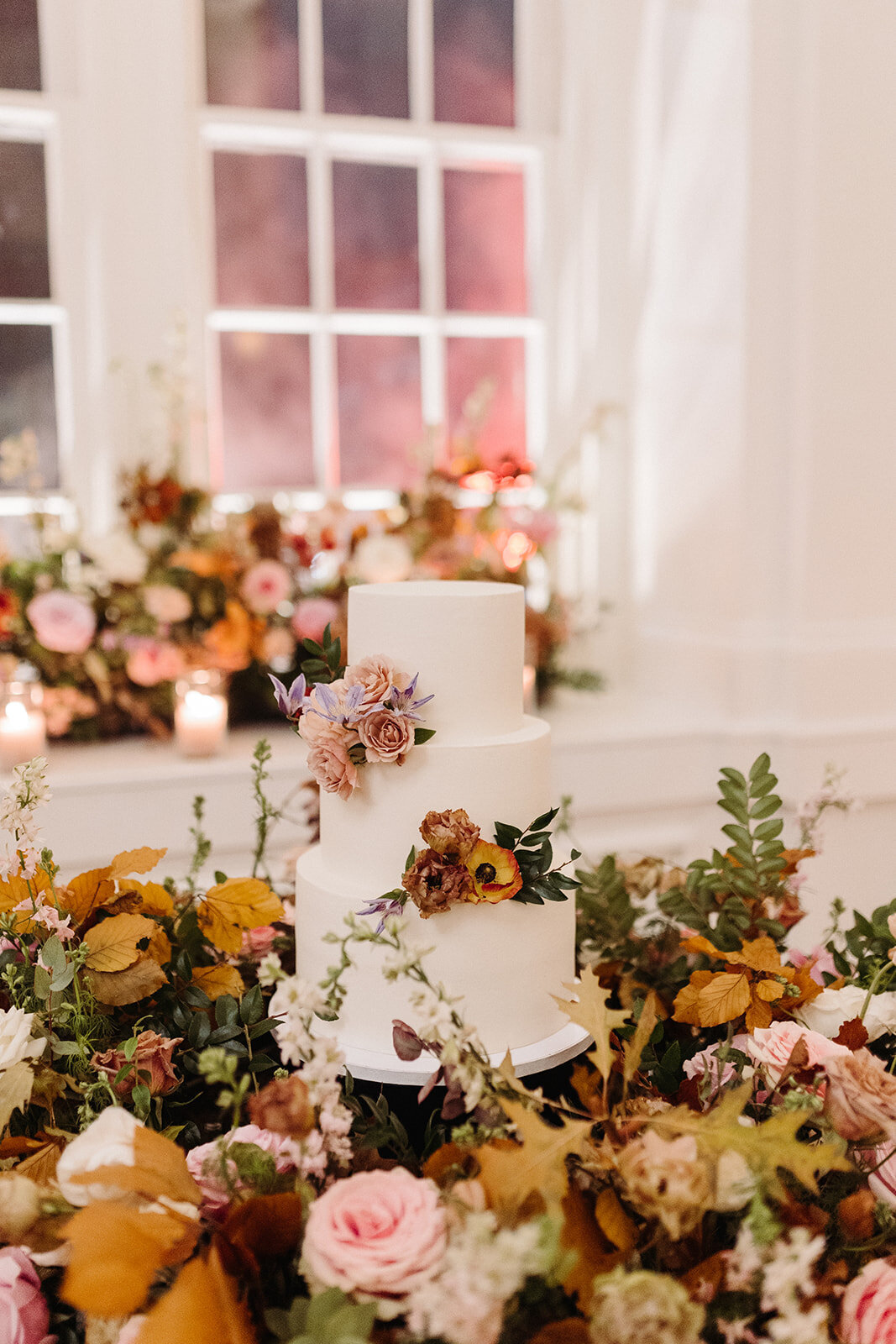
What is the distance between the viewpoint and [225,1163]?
624mm

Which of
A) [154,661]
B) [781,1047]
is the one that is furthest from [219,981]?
[154,661]

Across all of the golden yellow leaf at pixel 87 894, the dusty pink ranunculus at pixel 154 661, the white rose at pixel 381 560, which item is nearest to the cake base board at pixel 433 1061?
the golden yellow leaf at pixel 87 894

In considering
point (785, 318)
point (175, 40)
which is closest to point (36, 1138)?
point (785, 318)

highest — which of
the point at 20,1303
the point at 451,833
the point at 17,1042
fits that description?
the point at 451,833

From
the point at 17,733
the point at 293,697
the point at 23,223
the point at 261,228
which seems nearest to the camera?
the point at 293,697

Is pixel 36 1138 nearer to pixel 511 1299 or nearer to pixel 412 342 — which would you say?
pixel 511 1299

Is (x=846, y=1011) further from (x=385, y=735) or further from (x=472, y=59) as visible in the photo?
(x=472, y=59)

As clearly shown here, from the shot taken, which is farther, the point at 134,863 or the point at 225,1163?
the point at 134,863

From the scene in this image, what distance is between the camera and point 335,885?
834 millimetres

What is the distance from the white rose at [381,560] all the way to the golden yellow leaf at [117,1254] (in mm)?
1690

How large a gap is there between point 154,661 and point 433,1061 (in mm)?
1428

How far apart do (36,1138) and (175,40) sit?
217 cm

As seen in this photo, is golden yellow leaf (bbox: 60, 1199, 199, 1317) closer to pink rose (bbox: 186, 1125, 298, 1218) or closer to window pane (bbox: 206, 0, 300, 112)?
pink rose (bbox: 186, 1125, 298, 1218)

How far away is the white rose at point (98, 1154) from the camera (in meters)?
0.62
